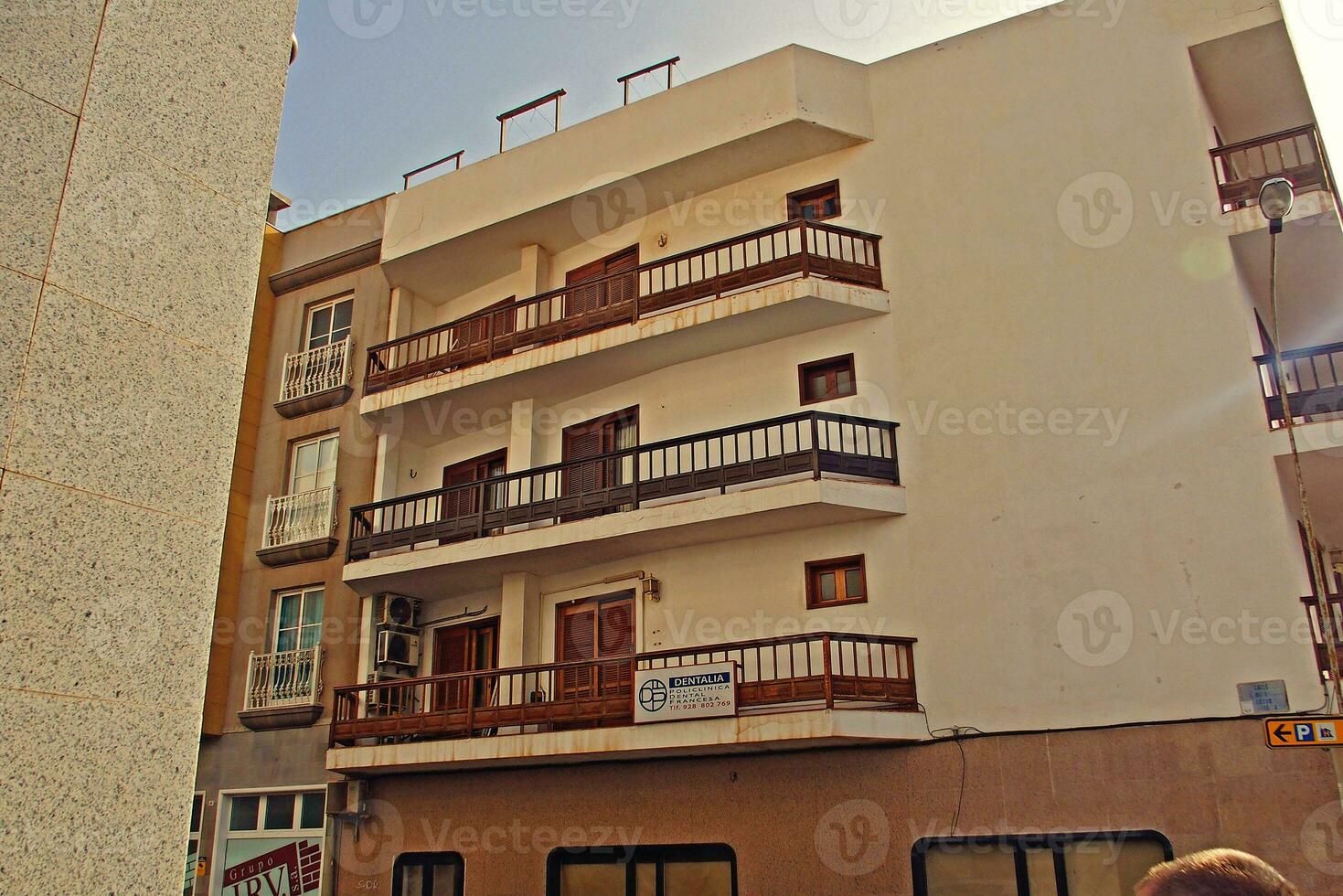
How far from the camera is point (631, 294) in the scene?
18.0 meters

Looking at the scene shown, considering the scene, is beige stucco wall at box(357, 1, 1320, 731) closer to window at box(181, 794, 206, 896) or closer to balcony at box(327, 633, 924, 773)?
balcony at box(327, 633, 924, 773)

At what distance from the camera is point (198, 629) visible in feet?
15.1

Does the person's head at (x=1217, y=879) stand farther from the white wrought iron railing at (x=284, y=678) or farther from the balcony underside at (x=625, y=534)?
the white wrought iron railing at (x=284, y=678)

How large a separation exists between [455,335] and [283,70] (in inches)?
580

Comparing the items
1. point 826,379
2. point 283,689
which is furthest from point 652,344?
point 283,689

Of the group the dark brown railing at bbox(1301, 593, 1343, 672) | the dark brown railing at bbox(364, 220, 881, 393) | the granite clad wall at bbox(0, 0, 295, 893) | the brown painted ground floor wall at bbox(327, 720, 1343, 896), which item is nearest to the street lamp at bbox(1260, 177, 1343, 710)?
the dark brown railing at bbox(1301, 593, 1343, 672)

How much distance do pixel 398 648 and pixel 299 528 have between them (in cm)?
333

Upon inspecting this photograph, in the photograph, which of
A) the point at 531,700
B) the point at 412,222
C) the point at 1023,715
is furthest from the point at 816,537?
the point at 412,222

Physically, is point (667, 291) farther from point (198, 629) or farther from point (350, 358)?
point (198, 629)

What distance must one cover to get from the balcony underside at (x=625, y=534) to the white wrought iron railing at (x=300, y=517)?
1658 mm

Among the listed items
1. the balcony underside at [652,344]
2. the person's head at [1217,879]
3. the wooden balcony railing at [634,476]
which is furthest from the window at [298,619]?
the person's head at [1217,879]

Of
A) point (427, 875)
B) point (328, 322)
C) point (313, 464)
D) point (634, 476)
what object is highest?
point (328, 322)

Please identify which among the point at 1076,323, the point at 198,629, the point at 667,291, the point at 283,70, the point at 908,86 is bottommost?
the point at 198,629

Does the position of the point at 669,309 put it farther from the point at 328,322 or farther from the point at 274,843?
the point at 274,843
